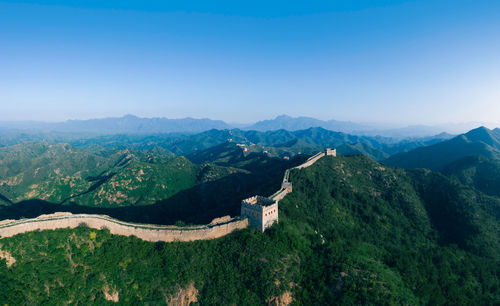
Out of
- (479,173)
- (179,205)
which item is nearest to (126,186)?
(179,205)

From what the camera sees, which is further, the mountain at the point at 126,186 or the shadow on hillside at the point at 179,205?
the mountain at the point at 126,186

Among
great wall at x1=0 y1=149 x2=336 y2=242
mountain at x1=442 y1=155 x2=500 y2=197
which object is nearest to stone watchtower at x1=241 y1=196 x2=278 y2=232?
great wall at x1=0 y1=149 x2=336 y2=242

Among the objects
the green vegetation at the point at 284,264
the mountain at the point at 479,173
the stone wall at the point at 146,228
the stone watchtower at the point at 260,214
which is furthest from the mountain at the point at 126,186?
the mountain at the point at 479,173

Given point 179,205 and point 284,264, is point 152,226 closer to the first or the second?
point 284,264

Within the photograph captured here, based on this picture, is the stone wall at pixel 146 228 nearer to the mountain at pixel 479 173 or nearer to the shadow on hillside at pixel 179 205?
the shadow on hillside at pixel 179 205

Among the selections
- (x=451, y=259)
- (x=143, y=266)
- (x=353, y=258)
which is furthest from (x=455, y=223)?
(x=143, y=266)

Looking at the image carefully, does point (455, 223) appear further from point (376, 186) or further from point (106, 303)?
point (106, 303)
